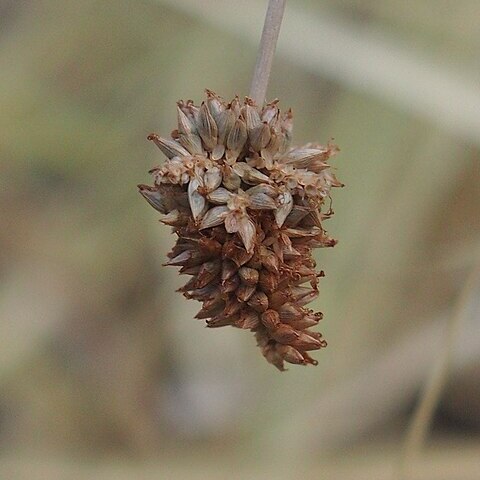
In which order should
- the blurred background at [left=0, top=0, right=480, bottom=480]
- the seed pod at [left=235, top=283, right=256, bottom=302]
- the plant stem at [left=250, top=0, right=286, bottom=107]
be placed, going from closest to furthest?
the plant stem at [left=250, top=0, right=286, bottom=107] → the seed pod at [left=235, top=283, right=256, bottom=302] → the blurred background at [left=0, top=0, right=480, bottom=480]

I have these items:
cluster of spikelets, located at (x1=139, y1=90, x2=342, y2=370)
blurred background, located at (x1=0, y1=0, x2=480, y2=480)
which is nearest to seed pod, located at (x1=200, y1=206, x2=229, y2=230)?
cluster of spikelets, located at (x1=139, y1=90, x2=342, y2=370)

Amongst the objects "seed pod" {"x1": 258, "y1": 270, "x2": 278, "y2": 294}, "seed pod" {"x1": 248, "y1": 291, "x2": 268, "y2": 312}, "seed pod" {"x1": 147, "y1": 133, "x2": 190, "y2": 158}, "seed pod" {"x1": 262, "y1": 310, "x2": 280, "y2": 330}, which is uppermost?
"seed pod" {"x1": 147, "y1": 133, "x2": 190, "y2": 158}

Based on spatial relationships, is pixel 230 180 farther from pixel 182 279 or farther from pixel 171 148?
pixel 182 279

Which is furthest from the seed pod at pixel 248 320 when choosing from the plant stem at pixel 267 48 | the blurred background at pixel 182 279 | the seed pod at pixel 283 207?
the blurred background at pixel 182 279

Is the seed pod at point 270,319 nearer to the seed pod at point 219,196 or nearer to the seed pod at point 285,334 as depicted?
the seed pod at point 285,334

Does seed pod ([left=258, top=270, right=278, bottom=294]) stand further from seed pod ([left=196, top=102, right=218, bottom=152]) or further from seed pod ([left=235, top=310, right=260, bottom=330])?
seed pod ([left=196, top=102, right=218, bottom=152])

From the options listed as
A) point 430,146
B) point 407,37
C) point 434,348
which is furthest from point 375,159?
point 434,348

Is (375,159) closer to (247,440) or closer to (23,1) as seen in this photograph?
(247,440)
